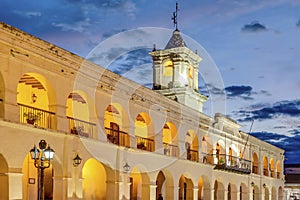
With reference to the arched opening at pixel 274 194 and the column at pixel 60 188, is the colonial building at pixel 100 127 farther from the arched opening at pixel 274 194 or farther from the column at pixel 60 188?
the arched opening at pixel 274 194

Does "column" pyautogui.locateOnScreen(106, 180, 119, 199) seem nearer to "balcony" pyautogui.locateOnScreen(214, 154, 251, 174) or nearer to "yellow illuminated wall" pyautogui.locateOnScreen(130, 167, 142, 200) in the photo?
"yellow illuminated wall" pyautogui.locateOnScreen(130, 167, 142, 200)

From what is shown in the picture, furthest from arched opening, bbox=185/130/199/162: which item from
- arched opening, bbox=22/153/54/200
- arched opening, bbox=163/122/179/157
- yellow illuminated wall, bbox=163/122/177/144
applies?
arched opening, bbox=22/153/54/200

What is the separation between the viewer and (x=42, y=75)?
1908cm

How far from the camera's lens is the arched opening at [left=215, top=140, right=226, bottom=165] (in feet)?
116

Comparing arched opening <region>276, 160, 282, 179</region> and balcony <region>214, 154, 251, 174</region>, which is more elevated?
balcony <region>214, 154, 251, 174</region>

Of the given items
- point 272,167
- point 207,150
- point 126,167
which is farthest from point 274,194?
point 126,167

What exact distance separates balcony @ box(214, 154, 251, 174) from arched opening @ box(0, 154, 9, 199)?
63.7 feet

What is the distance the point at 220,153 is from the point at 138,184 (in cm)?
1019

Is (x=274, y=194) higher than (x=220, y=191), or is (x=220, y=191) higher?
(x=220, y=191)

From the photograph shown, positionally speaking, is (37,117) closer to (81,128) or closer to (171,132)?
(81,128)

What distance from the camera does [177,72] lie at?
36.5 m

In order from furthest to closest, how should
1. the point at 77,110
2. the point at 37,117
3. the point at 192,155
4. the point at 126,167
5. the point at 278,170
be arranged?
1. the point at 278,170
2. the point at 192,155
3. the point at 77,110
4. the point at 126,167
5. the point at 37,117

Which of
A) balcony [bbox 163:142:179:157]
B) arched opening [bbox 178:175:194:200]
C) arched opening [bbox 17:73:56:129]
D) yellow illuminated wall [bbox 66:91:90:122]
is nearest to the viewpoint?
arched opening [bbox 17:73:56:129]

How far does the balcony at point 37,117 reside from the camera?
19.5m
